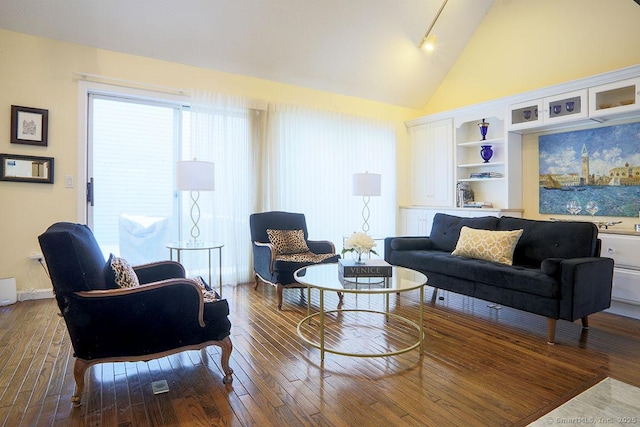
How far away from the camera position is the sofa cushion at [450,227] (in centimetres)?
392

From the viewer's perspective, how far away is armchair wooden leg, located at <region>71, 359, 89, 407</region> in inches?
74.7

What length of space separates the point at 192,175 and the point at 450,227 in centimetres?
284

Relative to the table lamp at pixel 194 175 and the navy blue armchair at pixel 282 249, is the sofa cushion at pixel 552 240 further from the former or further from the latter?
the table lamp at pixel 194 175

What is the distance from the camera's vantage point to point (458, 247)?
3.82 m

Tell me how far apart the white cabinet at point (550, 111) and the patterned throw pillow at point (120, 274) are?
4393 mm

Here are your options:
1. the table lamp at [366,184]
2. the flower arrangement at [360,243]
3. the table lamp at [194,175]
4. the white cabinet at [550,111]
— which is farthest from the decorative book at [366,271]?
the white cabinet at [550,111]

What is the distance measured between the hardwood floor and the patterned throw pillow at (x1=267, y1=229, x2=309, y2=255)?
99 centimetres

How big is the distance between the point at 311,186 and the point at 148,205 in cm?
203

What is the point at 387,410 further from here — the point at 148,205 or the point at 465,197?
the point at 465,197

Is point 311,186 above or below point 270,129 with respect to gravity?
below

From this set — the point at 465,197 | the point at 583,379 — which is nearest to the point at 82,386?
the point at 583,379

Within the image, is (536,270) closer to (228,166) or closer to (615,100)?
(615,100)

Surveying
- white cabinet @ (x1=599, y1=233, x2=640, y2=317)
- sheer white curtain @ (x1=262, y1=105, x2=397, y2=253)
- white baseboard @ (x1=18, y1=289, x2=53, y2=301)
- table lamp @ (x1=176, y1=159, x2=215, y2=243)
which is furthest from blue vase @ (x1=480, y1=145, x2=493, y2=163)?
white baseboard @ (x1=18, y1=289, x2=53, y2=301)

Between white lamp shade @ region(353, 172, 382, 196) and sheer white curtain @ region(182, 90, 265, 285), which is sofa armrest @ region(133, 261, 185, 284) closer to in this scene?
sheer white curtain @ region(182, 90, 265, 285)
